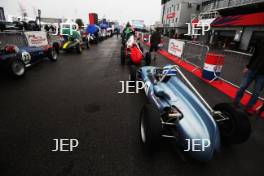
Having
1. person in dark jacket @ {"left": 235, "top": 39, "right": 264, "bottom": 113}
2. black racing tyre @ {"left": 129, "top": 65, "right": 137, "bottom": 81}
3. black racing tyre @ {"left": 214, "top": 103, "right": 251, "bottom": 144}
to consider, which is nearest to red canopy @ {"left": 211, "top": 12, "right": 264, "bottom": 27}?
person in dark jacket @ {"left": 235, "top": 39, "right": 264, "bottom": 113}

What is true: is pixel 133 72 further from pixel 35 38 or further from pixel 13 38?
pixel 13 38

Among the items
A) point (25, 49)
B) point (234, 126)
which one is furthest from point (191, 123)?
point (25, 49)

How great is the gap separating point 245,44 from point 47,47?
20681mm

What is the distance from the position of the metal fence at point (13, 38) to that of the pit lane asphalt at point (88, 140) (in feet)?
15.6

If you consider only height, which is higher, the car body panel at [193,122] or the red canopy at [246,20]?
the red canopy at [246,20]

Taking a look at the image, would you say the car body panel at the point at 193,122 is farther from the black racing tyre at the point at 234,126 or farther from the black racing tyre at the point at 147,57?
the black racing tyre at the point at 147,57

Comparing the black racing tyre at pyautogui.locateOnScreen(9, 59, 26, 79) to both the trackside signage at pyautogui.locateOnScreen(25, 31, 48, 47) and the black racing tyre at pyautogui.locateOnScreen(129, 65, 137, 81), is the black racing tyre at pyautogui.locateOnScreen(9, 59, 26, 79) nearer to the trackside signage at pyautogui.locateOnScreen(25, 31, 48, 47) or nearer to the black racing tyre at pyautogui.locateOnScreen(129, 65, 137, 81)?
the black racing tyre at pyautogui.locateOnScreen(129, 65, 137, 81)

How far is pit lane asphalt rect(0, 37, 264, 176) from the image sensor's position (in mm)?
1876

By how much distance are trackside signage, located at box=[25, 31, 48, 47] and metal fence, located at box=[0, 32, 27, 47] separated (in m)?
0.22

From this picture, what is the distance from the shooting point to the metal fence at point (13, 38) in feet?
23.4

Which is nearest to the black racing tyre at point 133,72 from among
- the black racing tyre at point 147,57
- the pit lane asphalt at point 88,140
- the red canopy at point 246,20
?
the pit lane asphalt at point 88,140

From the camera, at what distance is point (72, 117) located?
2855 mm

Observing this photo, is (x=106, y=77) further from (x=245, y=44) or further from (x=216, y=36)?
(x=216, y=36)

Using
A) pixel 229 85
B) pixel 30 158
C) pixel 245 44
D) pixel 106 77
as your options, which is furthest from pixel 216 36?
pixel 30 158
